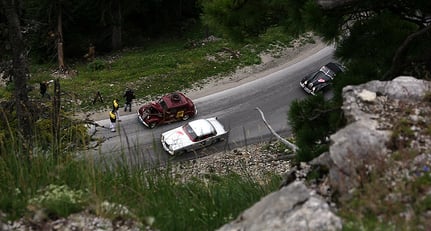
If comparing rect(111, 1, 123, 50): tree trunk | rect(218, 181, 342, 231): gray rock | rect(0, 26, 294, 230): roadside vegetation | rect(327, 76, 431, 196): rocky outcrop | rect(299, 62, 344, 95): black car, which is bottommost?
rect(299, 62, 344, 95): black car

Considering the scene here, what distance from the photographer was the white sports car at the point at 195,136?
22.3m

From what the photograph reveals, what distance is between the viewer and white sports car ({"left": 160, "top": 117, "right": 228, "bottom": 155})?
22.3 m

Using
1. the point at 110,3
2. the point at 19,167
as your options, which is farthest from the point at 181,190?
the point at 110,3

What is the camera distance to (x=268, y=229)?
16.1ft

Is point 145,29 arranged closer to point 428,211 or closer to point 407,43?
point 407,43

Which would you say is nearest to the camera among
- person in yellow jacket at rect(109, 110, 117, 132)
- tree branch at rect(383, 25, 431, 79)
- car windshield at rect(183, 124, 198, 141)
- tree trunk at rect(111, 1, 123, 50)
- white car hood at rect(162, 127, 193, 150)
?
tree branch at rect(383, 25, 431, 79)

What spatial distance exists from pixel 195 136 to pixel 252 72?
1055 cm

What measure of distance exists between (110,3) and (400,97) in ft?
106

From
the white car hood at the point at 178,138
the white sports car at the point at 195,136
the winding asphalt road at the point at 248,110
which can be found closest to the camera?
the white car hood at the point at 178,138

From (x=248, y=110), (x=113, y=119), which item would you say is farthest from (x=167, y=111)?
(x=248, y=110)

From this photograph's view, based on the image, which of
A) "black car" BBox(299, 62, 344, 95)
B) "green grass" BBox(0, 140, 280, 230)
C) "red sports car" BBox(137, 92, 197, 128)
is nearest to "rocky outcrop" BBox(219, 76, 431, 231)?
"green grass" BBox(0, 140, 280, 230)

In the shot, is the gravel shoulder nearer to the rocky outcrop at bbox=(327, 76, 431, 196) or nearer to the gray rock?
the rocky outcrop at bbox=(327, 76, 431, 196)

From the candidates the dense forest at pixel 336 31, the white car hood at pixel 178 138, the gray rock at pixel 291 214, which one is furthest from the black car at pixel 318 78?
the gray rock at pixel 291 214

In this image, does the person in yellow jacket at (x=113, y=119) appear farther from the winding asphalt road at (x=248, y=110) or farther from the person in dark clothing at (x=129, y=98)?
the person in dark clothing at (x=129, y=98)
